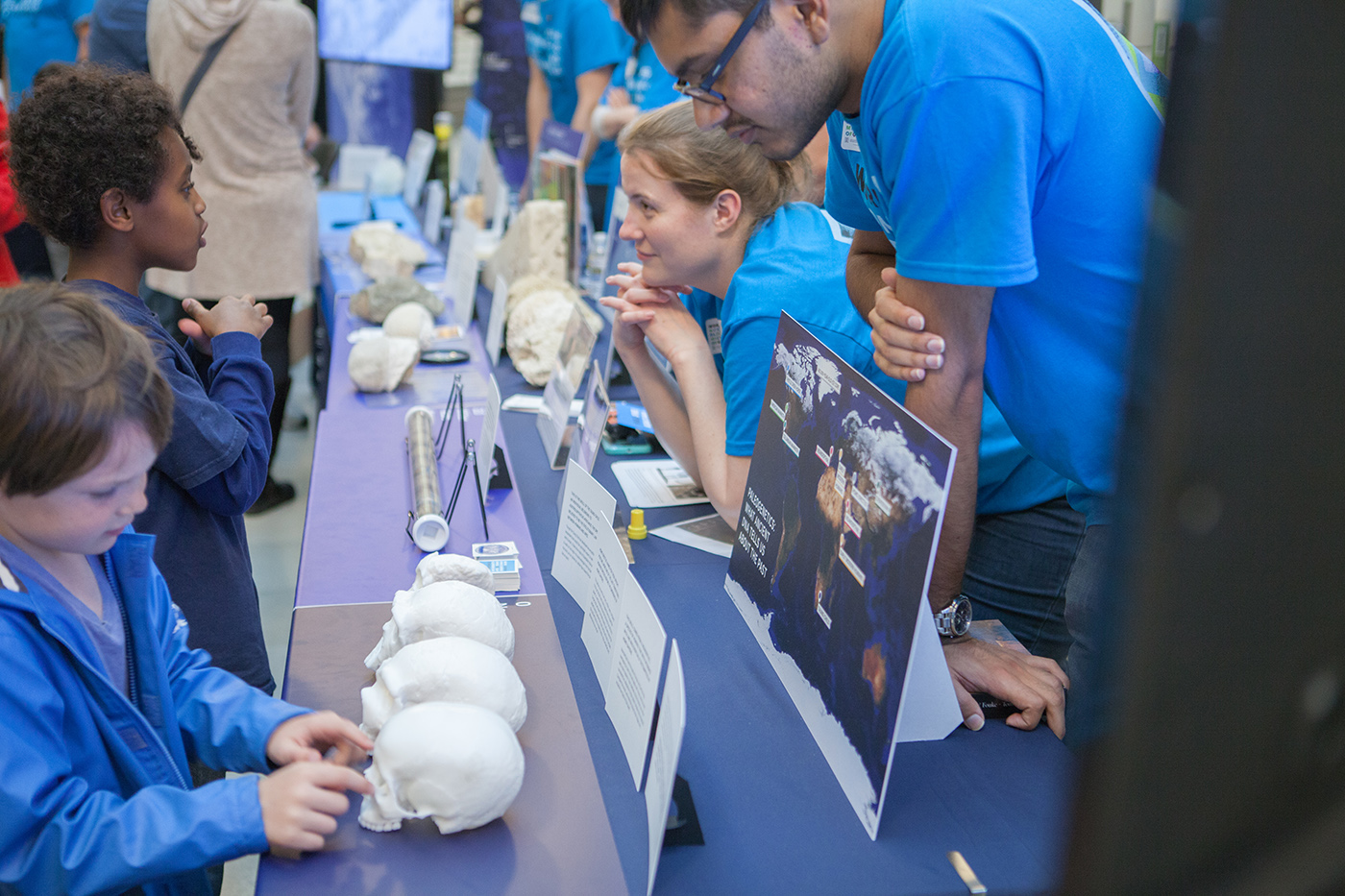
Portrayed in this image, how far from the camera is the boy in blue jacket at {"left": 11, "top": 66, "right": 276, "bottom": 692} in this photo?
4.65 ft

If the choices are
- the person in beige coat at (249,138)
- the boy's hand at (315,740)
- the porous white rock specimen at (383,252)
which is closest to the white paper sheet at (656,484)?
the boy's hand at (315,740)

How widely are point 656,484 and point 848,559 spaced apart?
2.85 feet

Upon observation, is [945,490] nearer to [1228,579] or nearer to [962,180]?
[962,180]

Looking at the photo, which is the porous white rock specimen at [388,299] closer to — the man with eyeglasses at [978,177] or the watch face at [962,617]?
the man with eyeglasses at [978,177]

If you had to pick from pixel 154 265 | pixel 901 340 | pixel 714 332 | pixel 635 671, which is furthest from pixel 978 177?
pixel 154 265

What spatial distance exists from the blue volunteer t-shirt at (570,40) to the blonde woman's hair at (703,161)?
93.3 inches

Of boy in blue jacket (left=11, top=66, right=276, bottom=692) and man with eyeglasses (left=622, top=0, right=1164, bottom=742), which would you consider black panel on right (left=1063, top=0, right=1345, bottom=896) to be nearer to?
man with eyeglasses (left=622, top=0, right=1164, bottom=742)

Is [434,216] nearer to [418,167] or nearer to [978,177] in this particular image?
[418,167]

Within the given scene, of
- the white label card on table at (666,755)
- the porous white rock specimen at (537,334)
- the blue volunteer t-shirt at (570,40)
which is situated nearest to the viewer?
Result: the white label card on table at (666,755)

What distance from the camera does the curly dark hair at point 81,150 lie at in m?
1.46

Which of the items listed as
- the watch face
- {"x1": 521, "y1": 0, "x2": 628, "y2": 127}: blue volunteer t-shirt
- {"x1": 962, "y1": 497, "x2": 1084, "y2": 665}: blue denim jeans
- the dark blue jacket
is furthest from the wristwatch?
{"x1": 521, "y1": 0, "x2": 628, "y2": 127}: blue volunteer t-shirt

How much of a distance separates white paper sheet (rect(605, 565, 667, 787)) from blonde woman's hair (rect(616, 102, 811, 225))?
90 cm

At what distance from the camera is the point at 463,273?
3.00 meters

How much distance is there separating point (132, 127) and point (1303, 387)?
168 centimetres
